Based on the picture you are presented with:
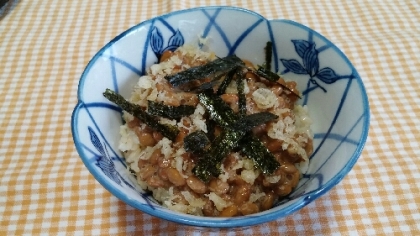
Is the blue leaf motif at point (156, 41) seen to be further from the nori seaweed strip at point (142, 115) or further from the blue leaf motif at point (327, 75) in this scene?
the blue leaf motif at point (327, 75)

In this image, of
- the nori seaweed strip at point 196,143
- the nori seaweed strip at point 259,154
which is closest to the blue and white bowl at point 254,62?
the nori seaweed strip at point 259,154

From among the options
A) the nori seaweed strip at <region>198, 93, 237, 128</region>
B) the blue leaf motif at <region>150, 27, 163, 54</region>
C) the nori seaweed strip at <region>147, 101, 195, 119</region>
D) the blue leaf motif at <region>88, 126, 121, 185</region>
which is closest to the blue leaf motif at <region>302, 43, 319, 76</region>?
the nori seaweed strip at <region>198, 93, 237, 128</region>

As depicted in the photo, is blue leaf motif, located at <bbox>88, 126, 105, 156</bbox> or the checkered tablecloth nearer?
blue leaf motif, located at <bbox>88, 126, 105, 156</bbox>

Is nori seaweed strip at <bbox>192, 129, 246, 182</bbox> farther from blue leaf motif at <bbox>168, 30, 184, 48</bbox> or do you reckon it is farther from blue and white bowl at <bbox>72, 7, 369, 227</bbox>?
blue leaf motif at <bbox>168, 30, 184, 48</bbox>

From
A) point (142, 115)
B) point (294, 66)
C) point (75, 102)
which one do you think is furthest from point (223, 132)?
point (75, 102)

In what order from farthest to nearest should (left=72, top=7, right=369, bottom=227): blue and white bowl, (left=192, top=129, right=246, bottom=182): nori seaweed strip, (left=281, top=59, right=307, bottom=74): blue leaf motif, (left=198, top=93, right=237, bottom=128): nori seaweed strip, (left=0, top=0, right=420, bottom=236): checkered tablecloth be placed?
(left=281, top=59, right=307, bottom=74): blue leaf motif, (left=0, top=0, right=420, bottom=236): checkered tablecloth, (left=198, top=93, right=237, bottom=128): nori seaweed strip, (left=192, top=129, right=246, bottom=182): nori seaweed strip, (left=72, top=7, right=369, bottom=227): blue and white bowl

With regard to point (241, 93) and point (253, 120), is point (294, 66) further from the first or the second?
point (253, 120)

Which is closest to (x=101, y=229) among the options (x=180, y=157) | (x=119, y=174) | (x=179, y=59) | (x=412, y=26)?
(x=119, y=174)
